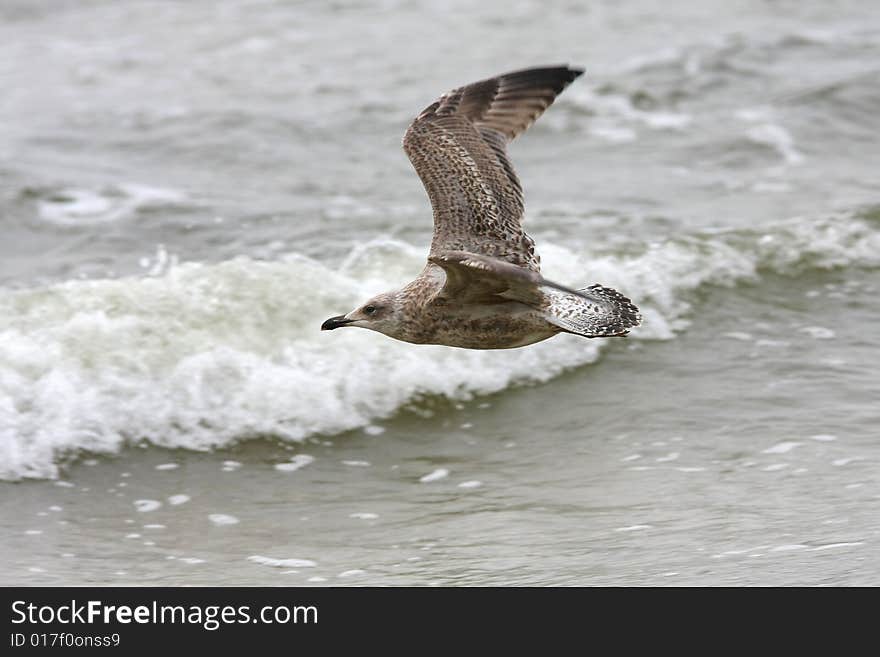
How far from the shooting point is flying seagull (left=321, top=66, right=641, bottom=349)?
4820mm

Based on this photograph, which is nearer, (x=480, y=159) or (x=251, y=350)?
(x=480, y=159)

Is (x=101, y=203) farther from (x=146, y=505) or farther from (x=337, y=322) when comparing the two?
(x=337, y=322)

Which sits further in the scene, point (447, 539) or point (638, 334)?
point (638, 334)

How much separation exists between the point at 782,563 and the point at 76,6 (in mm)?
11760

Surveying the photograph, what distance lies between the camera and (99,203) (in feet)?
31.0

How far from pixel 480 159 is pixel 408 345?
2007 mm

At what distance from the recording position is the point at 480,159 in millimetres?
5660

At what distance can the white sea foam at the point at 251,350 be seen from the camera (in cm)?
674

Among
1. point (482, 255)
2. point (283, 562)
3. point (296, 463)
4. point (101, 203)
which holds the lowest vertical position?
point (283, 562)

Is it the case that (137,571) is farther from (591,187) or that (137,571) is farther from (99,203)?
(591,187)

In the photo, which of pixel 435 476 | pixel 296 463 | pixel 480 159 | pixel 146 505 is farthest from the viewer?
pixel 296 463

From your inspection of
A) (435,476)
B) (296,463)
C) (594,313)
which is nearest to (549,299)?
(594,313)
